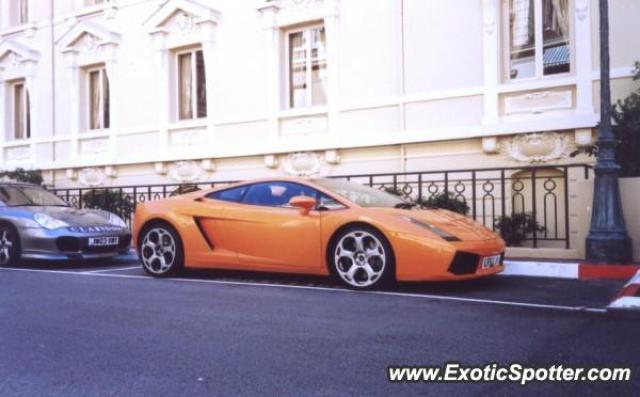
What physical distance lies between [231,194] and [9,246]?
13.5 feet

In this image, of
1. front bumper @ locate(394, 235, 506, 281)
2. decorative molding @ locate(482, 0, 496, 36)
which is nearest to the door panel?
front bumper @ locate(394, 235, 506, 281)

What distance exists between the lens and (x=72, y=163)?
1741 cm

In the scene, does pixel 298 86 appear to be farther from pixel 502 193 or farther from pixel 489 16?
pixel 502 193

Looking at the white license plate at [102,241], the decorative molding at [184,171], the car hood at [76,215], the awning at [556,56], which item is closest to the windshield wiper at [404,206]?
the white license plate at [102,241]

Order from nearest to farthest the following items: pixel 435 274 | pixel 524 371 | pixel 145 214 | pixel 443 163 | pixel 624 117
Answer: pixel 524 371, pixel 435 274, pixel 145 214, pixel 624 117, pixel 443 163

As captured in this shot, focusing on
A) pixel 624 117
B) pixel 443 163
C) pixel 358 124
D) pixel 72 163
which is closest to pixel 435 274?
pixel 624 117

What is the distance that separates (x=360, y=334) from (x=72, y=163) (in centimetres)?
1462

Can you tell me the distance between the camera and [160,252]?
830 cm

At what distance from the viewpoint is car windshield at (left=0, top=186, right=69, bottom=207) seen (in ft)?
34.2

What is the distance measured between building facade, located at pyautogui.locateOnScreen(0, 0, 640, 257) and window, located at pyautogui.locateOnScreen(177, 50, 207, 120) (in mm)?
36

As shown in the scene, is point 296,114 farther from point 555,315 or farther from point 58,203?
point 555,315

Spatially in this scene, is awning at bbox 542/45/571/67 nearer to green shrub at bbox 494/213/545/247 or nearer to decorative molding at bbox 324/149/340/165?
green shrub at bbox 494/213/545/247

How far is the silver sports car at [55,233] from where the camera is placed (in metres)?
9.52

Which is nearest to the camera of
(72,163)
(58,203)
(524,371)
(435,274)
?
(524,371)
